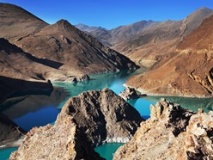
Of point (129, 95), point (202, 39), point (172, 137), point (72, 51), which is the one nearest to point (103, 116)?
point (172, 137)

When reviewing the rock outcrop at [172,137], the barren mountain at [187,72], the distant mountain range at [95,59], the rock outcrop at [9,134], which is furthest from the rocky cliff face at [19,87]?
the rock outcrop at [172,137]

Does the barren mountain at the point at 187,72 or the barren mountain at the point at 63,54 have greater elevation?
the barren mountain at the point at 63,54

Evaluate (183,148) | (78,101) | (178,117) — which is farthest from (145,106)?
(183,148)

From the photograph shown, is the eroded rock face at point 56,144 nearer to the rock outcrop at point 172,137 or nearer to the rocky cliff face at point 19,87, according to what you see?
the rock outcrop at point 172,137

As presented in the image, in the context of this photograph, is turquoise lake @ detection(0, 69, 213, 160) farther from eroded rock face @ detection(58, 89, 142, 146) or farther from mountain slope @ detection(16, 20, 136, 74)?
mountain slope @ detection(16, 20, 136, 74)

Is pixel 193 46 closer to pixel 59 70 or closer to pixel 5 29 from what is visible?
pixel 59 70

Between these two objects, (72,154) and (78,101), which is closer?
(72,154)

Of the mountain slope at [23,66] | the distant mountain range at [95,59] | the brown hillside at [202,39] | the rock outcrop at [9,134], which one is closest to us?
the rock outcrop at [9,134]
